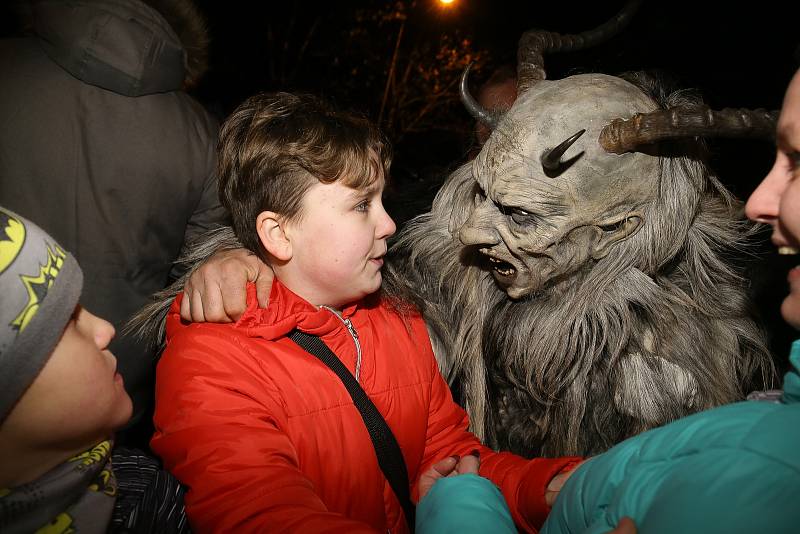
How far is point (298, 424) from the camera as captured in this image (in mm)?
1647

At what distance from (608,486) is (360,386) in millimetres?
855

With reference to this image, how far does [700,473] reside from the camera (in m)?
0.88

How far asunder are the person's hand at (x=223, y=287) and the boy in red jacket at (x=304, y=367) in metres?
0.03

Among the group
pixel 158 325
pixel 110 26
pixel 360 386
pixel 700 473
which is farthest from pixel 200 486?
pixel 110 26

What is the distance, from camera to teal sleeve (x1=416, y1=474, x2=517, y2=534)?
1.34m

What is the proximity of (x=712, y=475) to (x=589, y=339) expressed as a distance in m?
1.22

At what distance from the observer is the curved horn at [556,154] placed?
1.70m

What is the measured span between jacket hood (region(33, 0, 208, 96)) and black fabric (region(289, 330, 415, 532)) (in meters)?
1.23

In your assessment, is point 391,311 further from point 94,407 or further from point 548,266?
point 94,407

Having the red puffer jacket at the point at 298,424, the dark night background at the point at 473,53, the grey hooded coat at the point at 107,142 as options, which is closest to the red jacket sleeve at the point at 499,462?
Answer: the red puffer jacket at the point at 298,424

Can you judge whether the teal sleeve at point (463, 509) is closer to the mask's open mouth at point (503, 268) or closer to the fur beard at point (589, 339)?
the fur beard at point (589, 339)

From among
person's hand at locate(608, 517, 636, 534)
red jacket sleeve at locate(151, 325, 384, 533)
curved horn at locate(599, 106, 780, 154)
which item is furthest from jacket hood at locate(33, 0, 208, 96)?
person's hand at locate(608, 517, 636, 534)

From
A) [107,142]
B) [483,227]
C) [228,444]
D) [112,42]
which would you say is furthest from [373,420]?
[112,42]

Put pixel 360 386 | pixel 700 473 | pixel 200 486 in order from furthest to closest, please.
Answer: pixel 360 386 → pixel 200 486 → pixel 700 473
